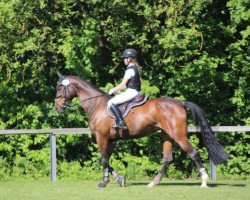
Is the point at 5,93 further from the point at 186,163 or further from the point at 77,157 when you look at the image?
the point at 186,163

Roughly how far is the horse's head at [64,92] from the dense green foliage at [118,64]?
9.61 feet

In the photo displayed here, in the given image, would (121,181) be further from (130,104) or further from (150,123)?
(130,104)

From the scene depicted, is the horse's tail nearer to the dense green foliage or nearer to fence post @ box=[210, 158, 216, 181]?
fence post @ box=[210, 158, 216, 181]

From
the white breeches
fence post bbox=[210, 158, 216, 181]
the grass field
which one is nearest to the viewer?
the grass field

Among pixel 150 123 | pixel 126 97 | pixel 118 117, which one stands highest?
pixel 126 97

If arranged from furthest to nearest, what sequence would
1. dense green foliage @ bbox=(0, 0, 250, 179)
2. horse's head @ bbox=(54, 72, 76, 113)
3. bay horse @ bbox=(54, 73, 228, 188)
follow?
dense green foliage @ bbox=(0, 0, 250, 179) → horse's head @ bbox=(54, 72, 76, 113) → bay horse @ bbox=(54, 73, 228, 188)

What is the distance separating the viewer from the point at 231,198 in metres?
9.66

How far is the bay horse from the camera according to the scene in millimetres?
12000

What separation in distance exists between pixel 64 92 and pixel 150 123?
1.99 metres

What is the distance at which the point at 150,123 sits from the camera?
40.3 ft

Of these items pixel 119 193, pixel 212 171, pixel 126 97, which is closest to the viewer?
pixel 119 193

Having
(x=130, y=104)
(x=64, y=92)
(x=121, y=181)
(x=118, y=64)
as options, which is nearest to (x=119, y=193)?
(x=121, y=181)

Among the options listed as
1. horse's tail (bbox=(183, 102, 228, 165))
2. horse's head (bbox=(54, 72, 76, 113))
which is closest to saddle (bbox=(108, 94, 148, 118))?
horse's tail (bbox=(183, 102, 228, 165))

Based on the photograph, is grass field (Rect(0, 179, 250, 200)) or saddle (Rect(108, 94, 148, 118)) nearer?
grass field (Rect(0, 179, 250, 200))
